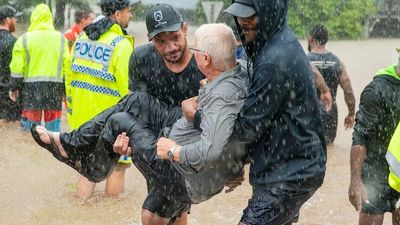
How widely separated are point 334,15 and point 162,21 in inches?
1062

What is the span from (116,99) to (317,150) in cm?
356

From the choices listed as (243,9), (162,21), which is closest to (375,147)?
(162,21)

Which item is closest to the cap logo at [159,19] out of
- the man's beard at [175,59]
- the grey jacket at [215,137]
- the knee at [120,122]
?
the man's beard at [175,59]

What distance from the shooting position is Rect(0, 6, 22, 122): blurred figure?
37.7ft

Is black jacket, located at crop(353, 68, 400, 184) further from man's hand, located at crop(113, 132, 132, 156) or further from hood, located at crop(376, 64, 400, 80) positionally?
man's hand, located at crop(113, 132, 132, 156)

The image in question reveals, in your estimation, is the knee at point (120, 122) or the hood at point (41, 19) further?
the hood at point (41, 19)

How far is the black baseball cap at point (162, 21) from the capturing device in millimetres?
5031

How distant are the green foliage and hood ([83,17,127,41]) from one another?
22.9 m

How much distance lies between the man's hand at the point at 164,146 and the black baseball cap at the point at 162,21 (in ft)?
3.19

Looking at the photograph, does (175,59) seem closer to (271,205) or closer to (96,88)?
(271,205)

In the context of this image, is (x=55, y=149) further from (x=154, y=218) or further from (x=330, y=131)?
(x=330, y=131)

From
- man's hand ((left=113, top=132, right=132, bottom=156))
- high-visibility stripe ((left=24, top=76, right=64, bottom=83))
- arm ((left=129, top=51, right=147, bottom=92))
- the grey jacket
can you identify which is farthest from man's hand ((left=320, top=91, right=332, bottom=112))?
the grey jacket

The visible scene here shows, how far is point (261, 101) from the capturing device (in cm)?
393

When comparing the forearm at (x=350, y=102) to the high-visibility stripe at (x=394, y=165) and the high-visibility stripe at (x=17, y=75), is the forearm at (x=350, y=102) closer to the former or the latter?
the high-visibility stripe at (x=17, y=75)
